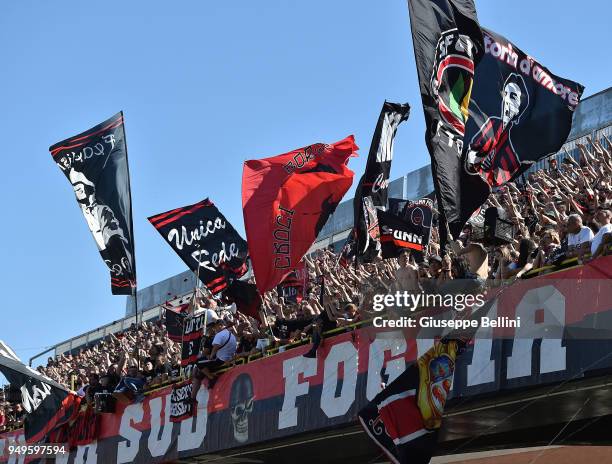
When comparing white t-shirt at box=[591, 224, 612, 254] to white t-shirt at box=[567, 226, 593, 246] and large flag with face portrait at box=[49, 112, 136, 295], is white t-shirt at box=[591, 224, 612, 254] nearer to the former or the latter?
white t-shirt at box=[567, 226, 593, 246]

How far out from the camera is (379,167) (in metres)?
19.3

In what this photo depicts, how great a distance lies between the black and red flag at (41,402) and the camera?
24203 millimetres

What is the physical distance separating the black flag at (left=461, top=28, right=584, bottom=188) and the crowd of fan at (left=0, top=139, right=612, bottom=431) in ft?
2.48

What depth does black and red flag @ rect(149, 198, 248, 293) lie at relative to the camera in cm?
2283

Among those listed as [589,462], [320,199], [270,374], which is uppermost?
[320,199]

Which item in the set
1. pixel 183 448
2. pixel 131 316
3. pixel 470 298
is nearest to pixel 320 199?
pixel 183 448

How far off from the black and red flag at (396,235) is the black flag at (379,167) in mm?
438

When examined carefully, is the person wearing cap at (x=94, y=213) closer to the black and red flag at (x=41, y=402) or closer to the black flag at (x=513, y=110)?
the black and red flag at (x=41, y=402)

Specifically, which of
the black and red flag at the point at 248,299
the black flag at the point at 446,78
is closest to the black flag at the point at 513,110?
the black flag at the point at 446,78

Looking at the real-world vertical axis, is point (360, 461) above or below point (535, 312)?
below

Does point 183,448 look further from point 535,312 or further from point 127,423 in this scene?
point 535,312

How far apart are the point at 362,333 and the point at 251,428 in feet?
10.9

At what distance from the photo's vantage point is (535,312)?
13.2m

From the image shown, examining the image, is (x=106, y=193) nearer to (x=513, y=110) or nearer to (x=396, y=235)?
(x=396, y=235)
